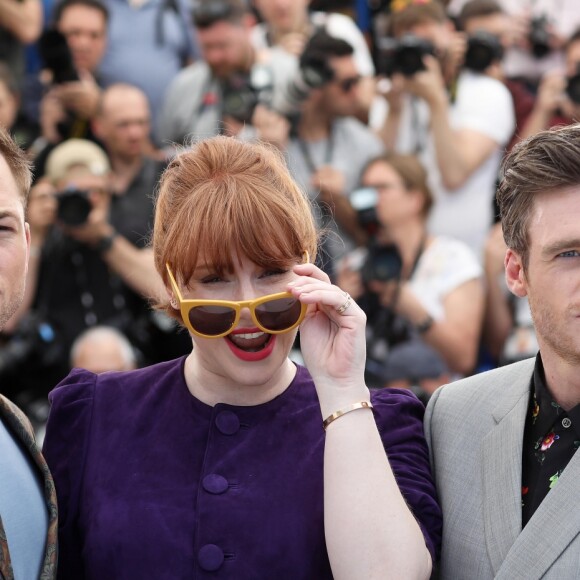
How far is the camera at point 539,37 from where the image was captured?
6.06 m

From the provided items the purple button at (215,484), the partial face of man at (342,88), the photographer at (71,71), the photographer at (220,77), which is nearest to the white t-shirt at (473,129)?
the partial face of man at (342,88)

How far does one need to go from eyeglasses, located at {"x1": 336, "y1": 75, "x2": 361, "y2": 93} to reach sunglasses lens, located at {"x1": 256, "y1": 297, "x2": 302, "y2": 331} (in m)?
3.63

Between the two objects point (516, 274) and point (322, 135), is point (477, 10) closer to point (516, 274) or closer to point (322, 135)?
point (322, 135)

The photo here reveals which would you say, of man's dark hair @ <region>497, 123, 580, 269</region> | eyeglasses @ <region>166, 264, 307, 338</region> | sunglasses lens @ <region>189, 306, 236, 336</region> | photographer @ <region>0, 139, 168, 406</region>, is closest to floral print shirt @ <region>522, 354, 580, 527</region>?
man's dark hair @ <region>497, 123, 580, 269</region>

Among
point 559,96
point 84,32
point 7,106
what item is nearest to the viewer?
point 7,106

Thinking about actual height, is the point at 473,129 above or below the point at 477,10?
below

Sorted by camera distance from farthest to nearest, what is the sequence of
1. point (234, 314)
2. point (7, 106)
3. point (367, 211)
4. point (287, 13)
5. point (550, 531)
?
point (287, 13), point (7, 106), point (367, 211), point (234, 314), point (550, 531)

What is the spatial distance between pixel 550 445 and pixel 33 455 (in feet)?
3.83

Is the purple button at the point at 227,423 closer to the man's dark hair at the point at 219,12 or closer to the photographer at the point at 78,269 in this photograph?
the photographer at the point at 78,269

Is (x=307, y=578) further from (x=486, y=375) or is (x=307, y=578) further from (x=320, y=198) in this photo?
(x=320, y=198)

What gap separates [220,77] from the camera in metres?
5.77

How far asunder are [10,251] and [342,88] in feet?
12.2

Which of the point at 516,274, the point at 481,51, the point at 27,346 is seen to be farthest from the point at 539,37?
the point at 516,274

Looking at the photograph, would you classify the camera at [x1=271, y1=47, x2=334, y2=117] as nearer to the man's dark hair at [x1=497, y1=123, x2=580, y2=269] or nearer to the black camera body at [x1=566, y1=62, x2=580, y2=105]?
the black camera body at [x1=566, y1=62, x2=580, y2=105]
